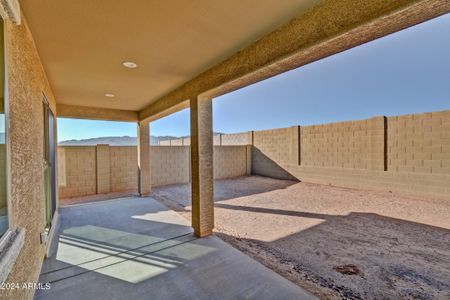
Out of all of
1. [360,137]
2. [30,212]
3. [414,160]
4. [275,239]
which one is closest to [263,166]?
[360,137]

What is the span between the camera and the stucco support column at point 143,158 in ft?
20.3

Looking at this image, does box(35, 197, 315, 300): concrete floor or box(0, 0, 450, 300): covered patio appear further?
box(35, 197, 315, 300): concrete floor

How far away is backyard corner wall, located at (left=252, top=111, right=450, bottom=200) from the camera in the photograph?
17.6 ft

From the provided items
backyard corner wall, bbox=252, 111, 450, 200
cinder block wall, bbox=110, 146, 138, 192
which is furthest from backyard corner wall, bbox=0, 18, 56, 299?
backyard corner wall, bbox=252, 111, 450, 200

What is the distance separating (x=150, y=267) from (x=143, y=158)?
14.5 feet

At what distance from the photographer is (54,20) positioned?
176 centimetres

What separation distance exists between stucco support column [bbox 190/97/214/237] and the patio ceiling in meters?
0.59

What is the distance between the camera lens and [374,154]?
21.4 feet

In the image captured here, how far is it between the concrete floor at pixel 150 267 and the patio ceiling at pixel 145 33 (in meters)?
2.56

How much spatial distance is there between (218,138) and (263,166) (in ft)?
15.2

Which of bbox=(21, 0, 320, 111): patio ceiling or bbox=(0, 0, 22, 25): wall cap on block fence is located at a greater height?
bbox=(21, 0, 320, 111): patio ceiling

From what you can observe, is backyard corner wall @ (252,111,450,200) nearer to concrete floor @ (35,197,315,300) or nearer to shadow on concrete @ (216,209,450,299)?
shadow on concrete @ (216,209,450,299)

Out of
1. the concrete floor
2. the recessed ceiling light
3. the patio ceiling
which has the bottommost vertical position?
the concrete floor

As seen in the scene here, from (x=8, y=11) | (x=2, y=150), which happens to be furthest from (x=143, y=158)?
(x=8, y=11)
